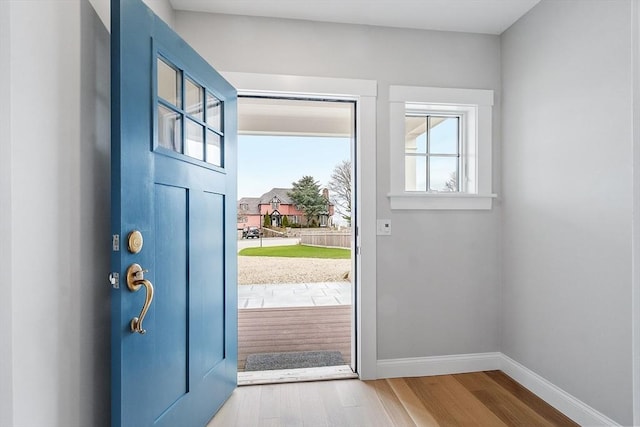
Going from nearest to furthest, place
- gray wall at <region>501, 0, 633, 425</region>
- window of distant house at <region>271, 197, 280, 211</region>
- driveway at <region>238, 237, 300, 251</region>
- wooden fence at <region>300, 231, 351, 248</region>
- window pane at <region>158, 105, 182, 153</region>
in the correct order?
window pane at <region>158, 105, 182, 153</region> → gray wall at <region>501, 0, 633, 425</region> → window of distant house at <region>271, 197, 280, 211</region> → driveway at <region>238, 237, 300, 251</region> → wooden fence at <region>300, 231, 351, 248</region>

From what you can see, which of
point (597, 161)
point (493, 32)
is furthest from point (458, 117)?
point (597, 161)

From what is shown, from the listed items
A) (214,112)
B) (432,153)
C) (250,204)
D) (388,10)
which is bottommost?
(250,204)

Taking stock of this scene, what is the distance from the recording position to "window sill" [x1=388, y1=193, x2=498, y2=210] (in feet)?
7.80

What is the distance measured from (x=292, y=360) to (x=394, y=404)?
2.99 ft

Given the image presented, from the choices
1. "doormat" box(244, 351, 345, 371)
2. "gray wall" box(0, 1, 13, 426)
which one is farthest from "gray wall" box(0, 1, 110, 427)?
"doormat" box(244, 351, 345, 371)

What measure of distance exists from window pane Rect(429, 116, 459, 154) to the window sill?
38 cm

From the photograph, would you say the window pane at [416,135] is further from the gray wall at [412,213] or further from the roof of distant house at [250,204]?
the roof of distant house at [250,204]

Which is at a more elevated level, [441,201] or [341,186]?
[341,186]

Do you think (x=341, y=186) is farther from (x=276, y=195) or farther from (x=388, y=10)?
(x=388, y=10)

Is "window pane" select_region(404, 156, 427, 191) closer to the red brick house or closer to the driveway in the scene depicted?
the red brick house

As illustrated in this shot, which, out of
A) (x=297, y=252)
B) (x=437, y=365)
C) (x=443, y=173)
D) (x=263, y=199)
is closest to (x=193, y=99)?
(x=443, y=173)

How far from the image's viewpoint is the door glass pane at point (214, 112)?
75.2 inches

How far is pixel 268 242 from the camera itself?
247 inches

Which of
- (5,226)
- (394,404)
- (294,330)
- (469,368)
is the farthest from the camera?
(294,330)
